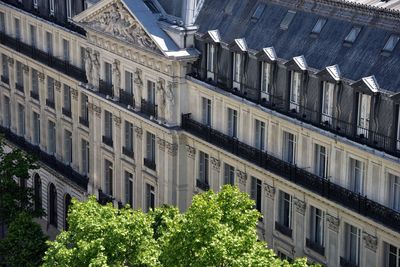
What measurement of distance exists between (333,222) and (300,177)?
3717 mm

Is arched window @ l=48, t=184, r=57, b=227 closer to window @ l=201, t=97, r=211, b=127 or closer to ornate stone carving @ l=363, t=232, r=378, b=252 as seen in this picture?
window @ l=201, t=97, r=211, b=127

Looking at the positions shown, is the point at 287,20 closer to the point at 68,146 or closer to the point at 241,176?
the point at 241,176

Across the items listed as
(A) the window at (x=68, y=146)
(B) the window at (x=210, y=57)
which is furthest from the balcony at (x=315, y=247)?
(A) the window at (x=68, y=146)

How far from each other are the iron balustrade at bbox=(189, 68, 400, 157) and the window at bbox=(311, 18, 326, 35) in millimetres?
4316

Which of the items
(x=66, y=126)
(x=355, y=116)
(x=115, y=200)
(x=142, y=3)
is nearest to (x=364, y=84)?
(x=355, y=116)

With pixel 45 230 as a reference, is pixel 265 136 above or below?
above

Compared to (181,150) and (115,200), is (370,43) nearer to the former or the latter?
(181,150)

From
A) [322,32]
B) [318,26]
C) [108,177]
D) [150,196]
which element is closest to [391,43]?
[322,32]

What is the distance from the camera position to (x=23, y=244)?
8800 centimetres

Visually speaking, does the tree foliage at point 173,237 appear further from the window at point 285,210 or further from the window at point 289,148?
the window at point 289,148

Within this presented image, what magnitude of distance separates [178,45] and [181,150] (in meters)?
7.16

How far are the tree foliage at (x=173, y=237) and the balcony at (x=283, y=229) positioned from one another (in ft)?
27.6

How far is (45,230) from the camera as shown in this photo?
108 metres

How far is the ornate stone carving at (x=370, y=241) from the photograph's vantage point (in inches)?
2781
